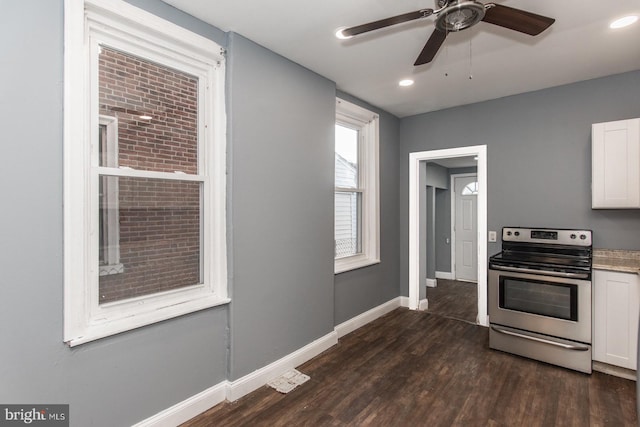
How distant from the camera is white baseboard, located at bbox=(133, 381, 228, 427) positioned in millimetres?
2018

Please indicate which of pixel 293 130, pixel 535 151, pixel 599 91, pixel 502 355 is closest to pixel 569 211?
pixel 535 151

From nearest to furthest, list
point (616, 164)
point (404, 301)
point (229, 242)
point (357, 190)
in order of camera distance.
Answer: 1. point (229, 242)
2. point (616, 164)
3. point (357, 190)
4. point (404, 301)

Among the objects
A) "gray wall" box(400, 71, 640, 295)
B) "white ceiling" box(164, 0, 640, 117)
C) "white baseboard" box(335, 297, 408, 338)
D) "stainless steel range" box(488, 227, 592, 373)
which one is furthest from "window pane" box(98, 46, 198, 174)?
"gray wall" box(400, 71, 640, 295)

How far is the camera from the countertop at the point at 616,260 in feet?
8.95

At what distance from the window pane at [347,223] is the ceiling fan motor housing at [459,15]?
7.21 ft

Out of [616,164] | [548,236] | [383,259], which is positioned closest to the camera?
[616,164]

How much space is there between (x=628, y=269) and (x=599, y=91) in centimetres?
177

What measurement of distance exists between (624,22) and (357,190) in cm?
263

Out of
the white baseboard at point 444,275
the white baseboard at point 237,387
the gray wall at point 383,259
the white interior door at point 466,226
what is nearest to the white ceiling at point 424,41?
the gray wall at point 383,259

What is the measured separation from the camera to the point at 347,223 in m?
3.95

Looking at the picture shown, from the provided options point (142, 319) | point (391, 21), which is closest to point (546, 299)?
point (391, 21)

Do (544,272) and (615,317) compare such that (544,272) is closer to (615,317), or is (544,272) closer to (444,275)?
(615,317)

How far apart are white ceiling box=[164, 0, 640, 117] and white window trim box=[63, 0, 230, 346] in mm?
284

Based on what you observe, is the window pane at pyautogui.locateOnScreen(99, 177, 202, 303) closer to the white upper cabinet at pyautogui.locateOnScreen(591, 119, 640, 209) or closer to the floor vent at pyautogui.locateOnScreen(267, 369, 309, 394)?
the floor vent at pyautogui.locateOnScreen(267, 369, 309, 394)
